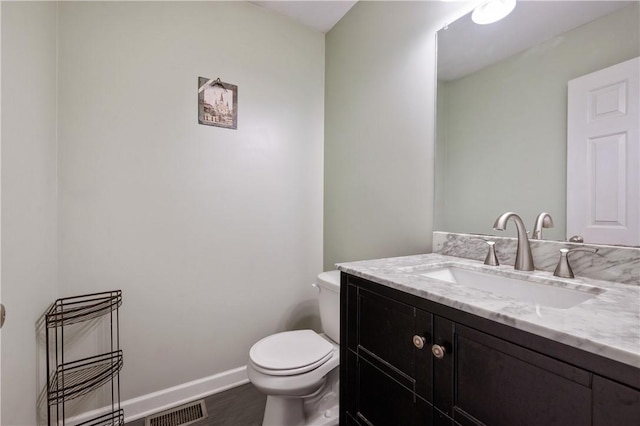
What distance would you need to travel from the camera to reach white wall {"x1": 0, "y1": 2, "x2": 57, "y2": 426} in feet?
2.97

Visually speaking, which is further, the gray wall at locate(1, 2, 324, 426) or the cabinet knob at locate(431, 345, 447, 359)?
the gray wall at locate(1, 2, 324, 426)

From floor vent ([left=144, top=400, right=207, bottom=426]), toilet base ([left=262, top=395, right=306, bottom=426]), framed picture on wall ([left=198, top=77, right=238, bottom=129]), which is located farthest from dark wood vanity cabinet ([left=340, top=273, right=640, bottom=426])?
framed picture on wall ([left=198, top=77, right=238, bottom=129])

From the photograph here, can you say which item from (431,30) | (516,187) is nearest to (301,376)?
(516,187)

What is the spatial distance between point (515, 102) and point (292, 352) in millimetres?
1546

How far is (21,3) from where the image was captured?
997 millimetres

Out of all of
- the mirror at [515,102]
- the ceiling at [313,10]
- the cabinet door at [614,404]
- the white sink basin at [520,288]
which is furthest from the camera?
the ceiling at [313,10]

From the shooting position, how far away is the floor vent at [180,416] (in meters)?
1.51

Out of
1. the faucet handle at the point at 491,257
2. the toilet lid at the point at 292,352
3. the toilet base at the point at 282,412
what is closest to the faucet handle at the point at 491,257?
the faucet handle at the point at 491,257

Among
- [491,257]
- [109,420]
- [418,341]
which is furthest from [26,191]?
[491,257]

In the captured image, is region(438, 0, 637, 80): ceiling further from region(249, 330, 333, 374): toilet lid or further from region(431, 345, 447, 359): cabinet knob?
region(249, 330, 333, 374): toilet lid

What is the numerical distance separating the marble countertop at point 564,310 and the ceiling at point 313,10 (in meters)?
1.91

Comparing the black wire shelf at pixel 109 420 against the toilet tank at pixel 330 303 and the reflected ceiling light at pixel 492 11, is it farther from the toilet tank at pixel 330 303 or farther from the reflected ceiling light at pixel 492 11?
the reflected ceiling light at pixel 492 11

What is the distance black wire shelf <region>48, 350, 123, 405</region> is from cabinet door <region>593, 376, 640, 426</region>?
183 cm

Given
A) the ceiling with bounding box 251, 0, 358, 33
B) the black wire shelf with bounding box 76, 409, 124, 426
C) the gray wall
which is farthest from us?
the ceiling with bounding box 251, 0, 358, 33
